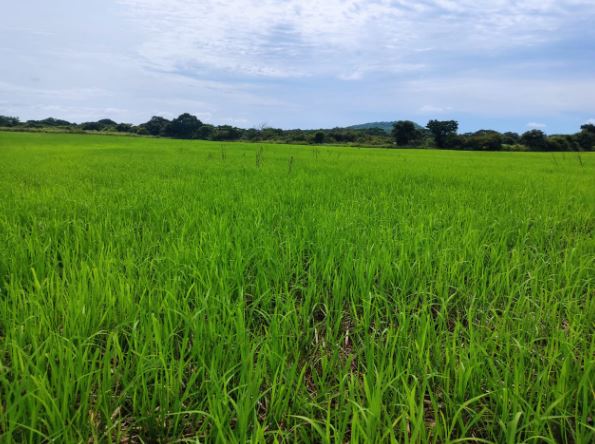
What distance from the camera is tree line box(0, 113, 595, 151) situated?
4897 cm

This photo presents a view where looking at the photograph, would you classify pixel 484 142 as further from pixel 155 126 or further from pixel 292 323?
pixel 155 126

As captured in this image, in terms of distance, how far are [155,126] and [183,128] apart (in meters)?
7.78

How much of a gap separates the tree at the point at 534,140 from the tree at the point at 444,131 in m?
10.5

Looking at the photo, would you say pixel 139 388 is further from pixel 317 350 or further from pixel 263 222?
pixel 263 222

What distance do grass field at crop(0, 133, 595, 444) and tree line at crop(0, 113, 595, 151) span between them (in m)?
32.7

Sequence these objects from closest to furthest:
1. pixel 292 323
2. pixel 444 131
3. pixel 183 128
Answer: pixel 292 323, pixel 444 131, pixel 183 128

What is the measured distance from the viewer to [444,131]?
199ft

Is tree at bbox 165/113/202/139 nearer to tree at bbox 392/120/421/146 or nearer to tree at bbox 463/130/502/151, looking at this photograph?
tree at bbox 392/120/421/146

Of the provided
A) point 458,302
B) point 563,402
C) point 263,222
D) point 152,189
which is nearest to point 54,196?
point 152,189

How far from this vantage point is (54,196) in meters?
4.50

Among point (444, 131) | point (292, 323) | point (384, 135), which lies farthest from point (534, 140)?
point (292, 323)

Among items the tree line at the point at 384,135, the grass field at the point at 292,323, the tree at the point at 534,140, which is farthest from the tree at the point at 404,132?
the grass field at the point at 292,323

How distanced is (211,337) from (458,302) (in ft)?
4.91

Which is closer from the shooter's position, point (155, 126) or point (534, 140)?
point (534, 140)
